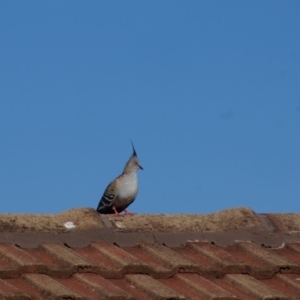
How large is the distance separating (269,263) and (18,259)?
3.90 ft

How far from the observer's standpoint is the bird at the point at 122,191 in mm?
8633

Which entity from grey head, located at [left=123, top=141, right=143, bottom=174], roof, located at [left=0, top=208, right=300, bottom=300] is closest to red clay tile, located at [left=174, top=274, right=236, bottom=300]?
roof, located at [left=0, top=208, right=300, bottom=300]

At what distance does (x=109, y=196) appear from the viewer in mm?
8766

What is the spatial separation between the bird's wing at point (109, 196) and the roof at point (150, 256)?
3.81 m

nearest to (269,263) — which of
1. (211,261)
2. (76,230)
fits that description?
(211,261)

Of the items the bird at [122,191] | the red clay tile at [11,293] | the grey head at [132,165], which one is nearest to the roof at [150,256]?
the red clay tile at [11,293]

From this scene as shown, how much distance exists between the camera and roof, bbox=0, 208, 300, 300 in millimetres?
3818

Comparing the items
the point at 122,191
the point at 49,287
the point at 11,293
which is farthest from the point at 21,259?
the point at 122,191

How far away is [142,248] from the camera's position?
14.4 ft

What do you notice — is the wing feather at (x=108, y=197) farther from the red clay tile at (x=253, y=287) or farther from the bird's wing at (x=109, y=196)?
the red clay tile at (x=253, y=287)

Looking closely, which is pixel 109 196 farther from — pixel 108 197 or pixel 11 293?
pixel 11 293

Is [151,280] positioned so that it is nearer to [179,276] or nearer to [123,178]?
[179,276]

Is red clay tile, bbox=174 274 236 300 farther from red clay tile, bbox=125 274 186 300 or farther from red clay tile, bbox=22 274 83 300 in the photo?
red clay tile, bbox=22 274 83 300

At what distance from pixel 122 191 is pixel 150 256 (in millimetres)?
4368
